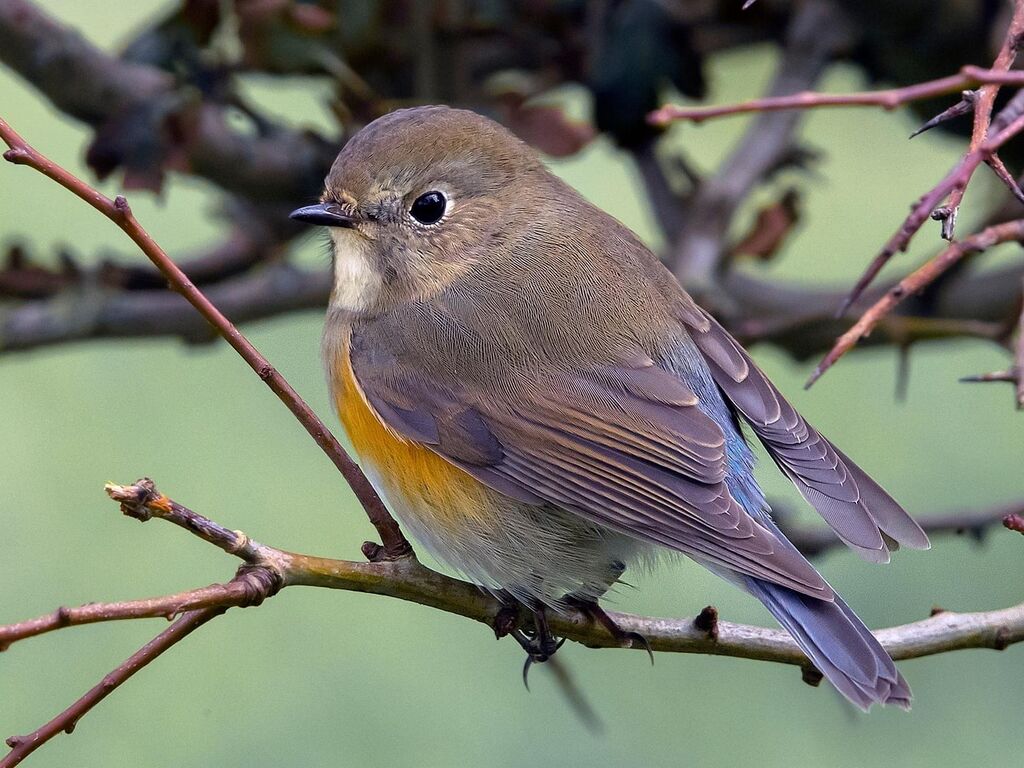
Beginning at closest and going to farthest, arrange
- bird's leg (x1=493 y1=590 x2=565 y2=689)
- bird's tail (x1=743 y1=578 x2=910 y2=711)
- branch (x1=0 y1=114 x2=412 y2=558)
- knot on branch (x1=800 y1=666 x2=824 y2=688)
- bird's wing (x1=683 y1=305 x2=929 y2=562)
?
branch (x1=0 y1=114 x2=412 y2=558) → bird's tail (x1=743 y1=578 x2=910 y2=711) → knot on branch (x1=800 y1=666 x2=824 y2=688) → bird's leg (x1=493 y1=590 x2=565 y2=689) → bird's wing (x1=683 y1=305 x2=929 y2=562)

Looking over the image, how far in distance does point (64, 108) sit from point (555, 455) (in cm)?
137

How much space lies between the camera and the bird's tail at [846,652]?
2.40 metres

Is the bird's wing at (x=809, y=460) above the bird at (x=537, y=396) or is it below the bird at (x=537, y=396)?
below

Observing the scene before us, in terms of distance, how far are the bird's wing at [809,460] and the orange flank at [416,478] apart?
2.10 ft

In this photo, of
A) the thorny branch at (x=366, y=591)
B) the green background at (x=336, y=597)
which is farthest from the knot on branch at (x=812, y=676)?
the green background at (x=336, y=597)

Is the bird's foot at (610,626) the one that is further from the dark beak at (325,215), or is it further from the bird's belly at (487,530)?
the dark beak at (325,215)

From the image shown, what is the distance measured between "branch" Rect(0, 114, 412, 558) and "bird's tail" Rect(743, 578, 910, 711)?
2.35 feet

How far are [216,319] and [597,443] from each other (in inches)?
44.6

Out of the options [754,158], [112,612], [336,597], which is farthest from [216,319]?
[336,597]

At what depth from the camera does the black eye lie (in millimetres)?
3346

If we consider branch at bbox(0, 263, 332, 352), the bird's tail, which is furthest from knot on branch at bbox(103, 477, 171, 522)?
branch at bbox(0, 263, 332, 352)

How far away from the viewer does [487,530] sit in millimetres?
2990

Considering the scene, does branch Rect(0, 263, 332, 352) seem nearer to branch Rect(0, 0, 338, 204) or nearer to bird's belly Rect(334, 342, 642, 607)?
branch Rect(0, 0, 338, 204)

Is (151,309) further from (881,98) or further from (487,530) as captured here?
(881,98)
